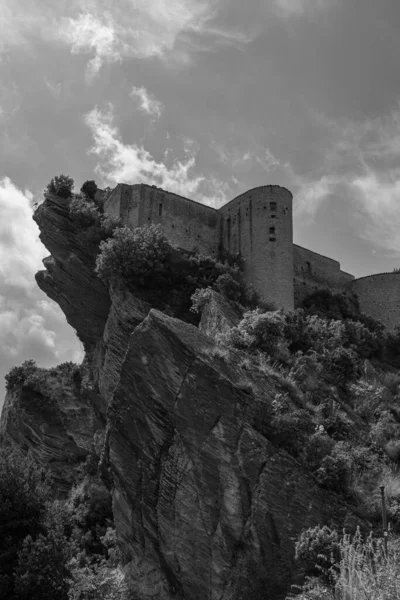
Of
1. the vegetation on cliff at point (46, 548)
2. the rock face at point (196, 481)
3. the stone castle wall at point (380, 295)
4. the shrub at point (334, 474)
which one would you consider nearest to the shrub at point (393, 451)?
the shrub at point (334, 474)

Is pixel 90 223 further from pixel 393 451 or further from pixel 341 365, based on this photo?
pixel 393 451

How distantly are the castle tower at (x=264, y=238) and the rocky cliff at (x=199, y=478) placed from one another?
14.0 m

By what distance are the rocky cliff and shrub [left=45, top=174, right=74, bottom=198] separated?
1834 centimetres

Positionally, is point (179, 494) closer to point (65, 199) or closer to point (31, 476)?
point (31, 476)

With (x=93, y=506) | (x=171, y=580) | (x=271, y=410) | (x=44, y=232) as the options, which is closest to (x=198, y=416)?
(x=271, y=410)

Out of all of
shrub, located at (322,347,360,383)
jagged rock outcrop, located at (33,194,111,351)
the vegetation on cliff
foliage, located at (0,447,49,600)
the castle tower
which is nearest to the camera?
the vegetation on cliff

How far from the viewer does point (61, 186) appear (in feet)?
132

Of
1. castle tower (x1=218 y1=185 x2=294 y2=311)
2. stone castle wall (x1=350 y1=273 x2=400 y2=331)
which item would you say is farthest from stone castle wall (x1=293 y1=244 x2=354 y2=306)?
castle tower (x1=218 y1=185 x2=294 y2=311)

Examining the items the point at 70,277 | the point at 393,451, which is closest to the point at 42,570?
the point at 393,451

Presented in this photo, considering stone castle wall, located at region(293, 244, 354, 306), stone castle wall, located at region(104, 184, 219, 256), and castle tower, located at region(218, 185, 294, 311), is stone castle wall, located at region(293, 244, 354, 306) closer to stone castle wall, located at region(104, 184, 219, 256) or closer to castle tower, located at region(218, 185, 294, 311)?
castle tower, located at region(218, 185, 294, 311)

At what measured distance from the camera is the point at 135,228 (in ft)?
122

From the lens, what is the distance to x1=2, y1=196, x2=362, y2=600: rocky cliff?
800 inches

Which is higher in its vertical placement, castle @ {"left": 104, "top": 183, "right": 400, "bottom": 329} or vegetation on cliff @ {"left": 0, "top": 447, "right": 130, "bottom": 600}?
castle @ {"left": 104, "top": 183, "right": 400, "bottom": 329}

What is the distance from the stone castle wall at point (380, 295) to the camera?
4825 cm
